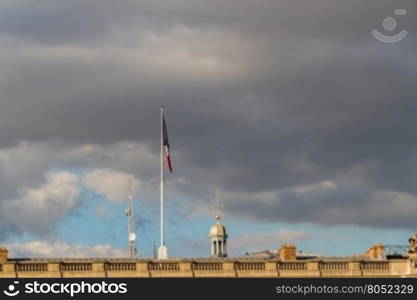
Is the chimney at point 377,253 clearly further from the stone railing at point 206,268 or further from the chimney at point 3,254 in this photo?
the chimney at point 3,254

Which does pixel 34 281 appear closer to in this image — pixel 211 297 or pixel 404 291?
pixel 211 297

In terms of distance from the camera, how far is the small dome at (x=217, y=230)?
171500 millimetres

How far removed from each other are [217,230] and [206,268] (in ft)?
77.1

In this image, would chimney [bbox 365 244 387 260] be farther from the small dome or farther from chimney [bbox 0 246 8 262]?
chimney [bbox 0 246 8 262]

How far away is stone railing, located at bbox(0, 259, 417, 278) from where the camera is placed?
14550 cm

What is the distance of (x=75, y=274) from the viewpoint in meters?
146

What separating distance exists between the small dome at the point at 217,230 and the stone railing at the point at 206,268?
71.1 feet

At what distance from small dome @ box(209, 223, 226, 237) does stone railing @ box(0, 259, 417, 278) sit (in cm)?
2167

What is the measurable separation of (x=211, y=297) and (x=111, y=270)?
33.7ft

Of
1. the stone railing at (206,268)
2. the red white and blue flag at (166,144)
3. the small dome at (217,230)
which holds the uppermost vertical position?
the red white and blue flag at (166,144)

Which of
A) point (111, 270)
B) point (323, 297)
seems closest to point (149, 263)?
Result: point (111, 270)

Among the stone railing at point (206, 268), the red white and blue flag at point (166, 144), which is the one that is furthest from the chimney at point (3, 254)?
the red white and blue flag at point (166, 144)

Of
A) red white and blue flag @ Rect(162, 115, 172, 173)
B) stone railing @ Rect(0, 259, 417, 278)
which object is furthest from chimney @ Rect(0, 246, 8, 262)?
red white and blue flag @ Rect(162, 115, 172, 173)

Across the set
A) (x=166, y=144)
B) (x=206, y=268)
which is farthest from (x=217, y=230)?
(x=206, y=268)
